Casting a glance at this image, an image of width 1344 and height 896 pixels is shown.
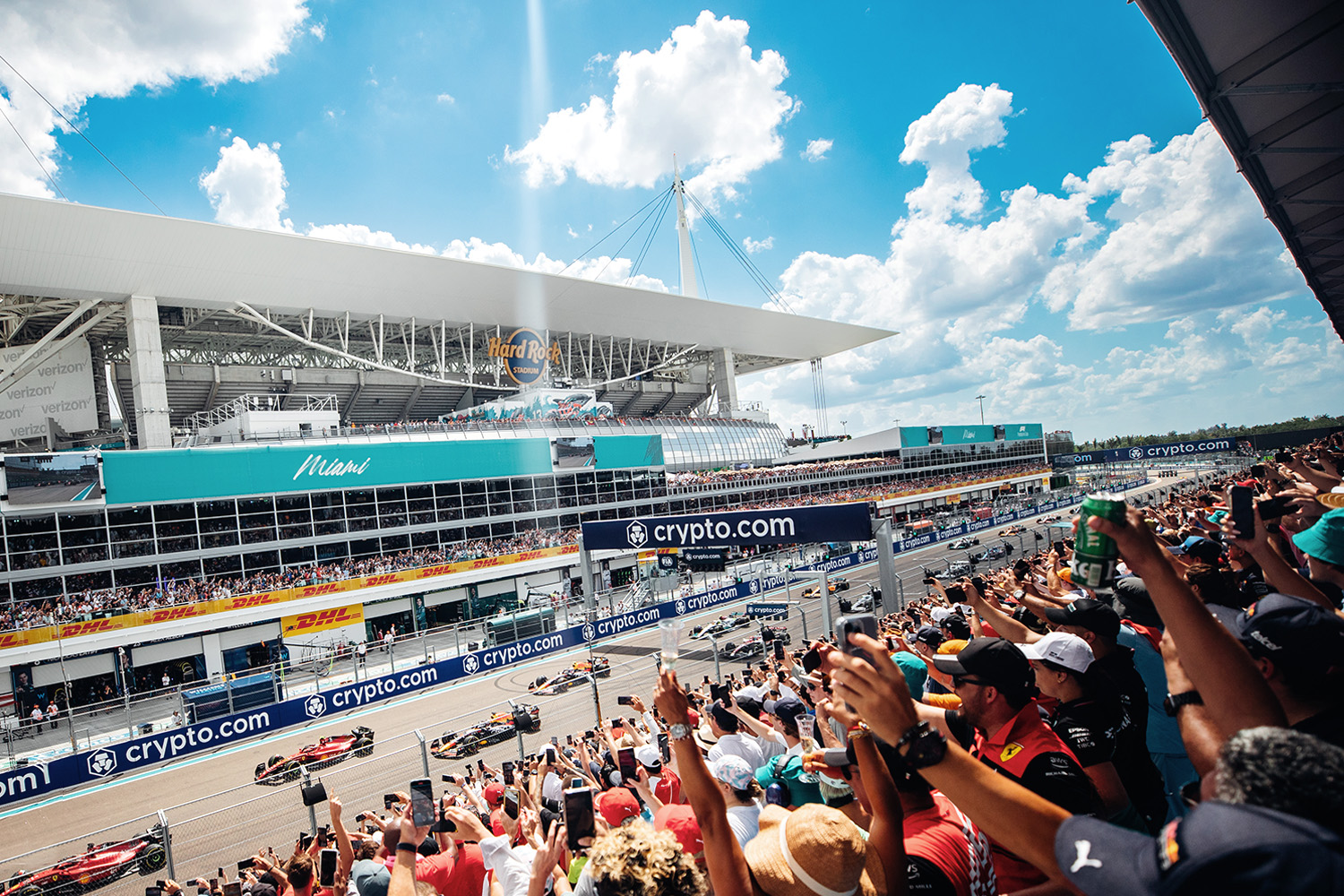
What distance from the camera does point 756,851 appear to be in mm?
2242

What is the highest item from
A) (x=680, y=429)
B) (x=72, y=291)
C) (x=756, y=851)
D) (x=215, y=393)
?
(x=72, y=291)

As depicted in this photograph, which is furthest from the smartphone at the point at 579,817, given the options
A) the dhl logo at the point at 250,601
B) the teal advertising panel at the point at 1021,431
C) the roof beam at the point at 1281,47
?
the teal advertising panel at the point at 1021,431

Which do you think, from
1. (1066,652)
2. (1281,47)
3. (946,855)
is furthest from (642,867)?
(1281,47)

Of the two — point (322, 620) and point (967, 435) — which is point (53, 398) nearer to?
point (322, 620)

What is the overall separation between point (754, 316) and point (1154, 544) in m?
57.6

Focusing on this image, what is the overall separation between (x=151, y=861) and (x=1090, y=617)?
39.3 ft

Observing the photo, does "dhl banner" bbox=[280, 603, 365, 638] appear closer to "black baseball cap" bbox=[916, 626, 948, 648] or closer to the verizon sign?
the verizon sign

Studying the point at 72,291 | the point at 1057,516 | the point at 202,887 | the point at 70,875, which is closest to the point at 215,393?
the point at 72,291

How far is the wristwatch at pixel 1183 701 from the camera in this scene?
7.00 feet

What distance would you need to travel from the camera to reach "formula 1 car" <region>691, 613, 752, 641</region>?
22703 millimetres

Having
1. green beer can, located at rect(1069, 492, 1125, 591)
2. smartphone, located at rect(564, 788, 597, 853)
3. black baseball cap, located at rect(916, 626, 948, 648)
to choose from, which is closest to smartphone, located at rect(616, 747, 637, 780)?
smartphone, located at rect(564, 788, 597, 853)

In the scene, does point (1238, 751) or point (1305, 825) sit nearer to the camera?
point (1305, 825)

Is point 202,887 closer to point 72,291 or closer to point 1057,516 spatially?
point 72,291

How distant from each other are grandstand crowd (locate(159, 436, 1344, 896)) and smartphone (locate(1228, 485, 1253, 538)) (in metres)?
0.02
